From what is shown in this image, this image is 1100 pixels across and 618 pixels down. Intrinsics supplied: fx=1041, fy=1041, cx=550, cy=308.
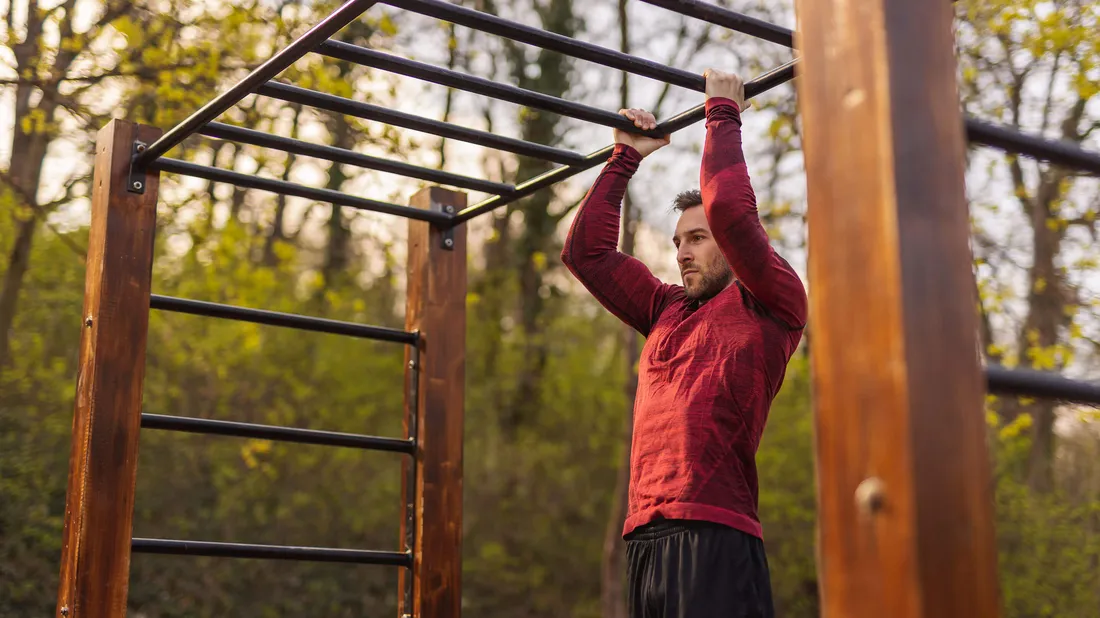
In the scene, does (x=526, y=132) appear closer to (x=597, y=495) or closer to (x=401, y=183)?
(x=401, y=183)

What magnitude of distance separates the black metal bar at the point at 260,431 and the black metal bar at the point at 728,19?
4.68 feet

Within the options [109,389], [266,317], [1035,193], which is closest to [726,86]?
[266,317]

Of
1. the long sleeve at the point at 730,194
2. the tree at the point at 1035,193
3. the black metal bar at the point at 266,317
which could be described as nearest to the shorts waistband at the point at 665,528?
the long sleeve at the point at 730,194

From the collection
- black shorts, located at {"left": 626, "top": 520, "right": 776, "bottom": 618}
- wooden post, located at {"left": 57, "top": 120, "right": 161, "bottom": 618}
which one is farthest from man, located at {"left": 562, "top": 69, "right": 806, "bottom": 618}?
wooden post, located at {"left": 57, "top": 120, "right": 161, "bottom": 618}

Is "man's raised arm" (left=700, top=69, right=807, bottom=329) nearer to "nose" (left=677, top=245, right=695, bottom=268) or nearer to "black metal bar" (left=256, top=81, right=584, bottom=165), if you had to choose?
"nose" (left=677, top=245, right=695, bottom=268)

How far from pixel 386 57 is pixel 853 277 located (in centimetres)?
129

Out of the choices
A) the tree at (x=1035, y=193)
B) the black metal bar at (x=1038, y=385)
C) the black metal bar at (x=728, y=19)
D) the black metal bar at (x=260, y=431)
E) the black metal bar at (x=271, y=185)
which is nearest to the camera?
the black metal bar at (x=1038, y=385)

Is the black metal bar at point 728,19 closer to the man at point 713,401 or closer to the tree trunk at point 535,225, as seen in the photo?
the man at point 713,401

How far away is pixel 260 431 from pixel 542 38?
1.37 meters

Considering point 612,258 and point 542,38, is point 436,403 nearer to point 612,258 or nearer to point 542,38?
point 612,258

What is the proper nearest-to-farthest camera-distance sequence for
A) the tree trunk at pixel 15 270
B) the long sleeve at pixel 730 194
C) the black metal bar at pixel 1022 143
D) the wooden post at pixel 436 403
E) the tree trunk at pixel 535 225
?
1. the black metal bar at pixel 1022 143
2. the long sleeve at pixel 730 194
3. the wooden post at pixel 436 403
4. the tree trunk at pixel 15 270
5. the tree trunk at pixel 535 225

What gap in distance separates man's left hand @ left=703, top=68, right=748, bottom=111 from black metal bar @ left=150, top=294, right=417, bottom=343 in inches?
49.6

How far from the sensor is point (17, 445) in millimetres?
6402

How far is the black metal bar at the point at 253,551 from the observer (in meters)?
2.51
